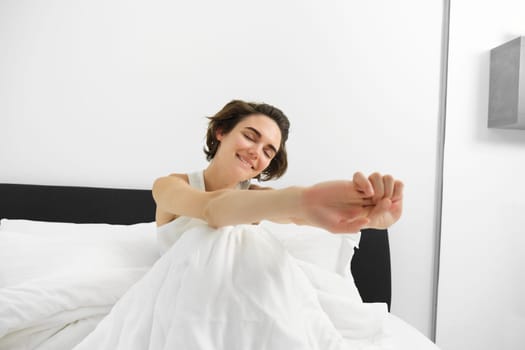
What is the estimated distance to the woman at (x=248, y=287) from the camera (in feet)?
2.49

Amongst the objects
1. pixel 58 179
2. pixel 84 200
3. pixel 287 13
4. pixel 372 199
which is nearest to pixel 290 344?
pixel 372 199

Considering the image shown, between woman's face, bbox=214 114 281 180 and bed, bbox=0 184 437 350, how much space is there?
13.7 inches

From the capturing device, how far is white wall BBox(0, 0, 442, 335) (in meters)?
1.93

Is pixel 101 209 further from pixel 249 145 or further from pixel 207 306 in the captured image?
pixel 207 306

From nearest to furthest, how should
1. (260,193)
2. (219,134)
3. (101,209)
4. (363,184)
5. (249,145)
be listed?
(363,184)
(260,193)
(249,145)
(219,134)
(101,209)

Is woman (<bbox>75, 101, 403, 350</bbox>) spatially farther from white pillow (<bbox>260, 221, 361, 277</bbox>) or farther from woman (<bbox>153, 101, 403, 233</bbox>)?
white pillow (<bbox>260, 221, 361, 277</bbox>)

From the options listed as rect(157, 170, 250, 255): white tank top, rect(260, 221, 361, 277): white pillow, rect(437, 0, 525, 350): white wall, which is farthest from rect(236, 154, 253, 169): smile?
rect(437, 0, 525, 350): white wall

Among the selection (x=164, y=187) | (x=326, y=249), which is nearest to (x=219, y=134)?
(x=164, y=187)

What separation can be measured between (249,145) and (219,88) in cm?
77

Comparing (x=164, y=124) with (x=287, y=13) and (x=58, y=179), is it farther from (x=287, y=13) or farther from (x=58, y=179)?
(x=287, y=13)

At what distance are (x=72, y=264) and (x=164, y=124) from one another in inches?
34.2

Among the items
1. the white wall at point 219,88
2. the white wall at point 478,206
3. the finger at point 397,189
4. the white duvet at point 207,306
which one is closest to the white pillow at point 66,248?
the white duvet at point 207,306

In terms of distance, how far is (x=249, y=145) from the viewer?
131 centimetres

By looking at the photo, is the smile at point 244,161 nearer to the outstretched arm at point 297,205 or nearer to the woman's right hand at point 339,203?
the outstretched arm at point 297,205
